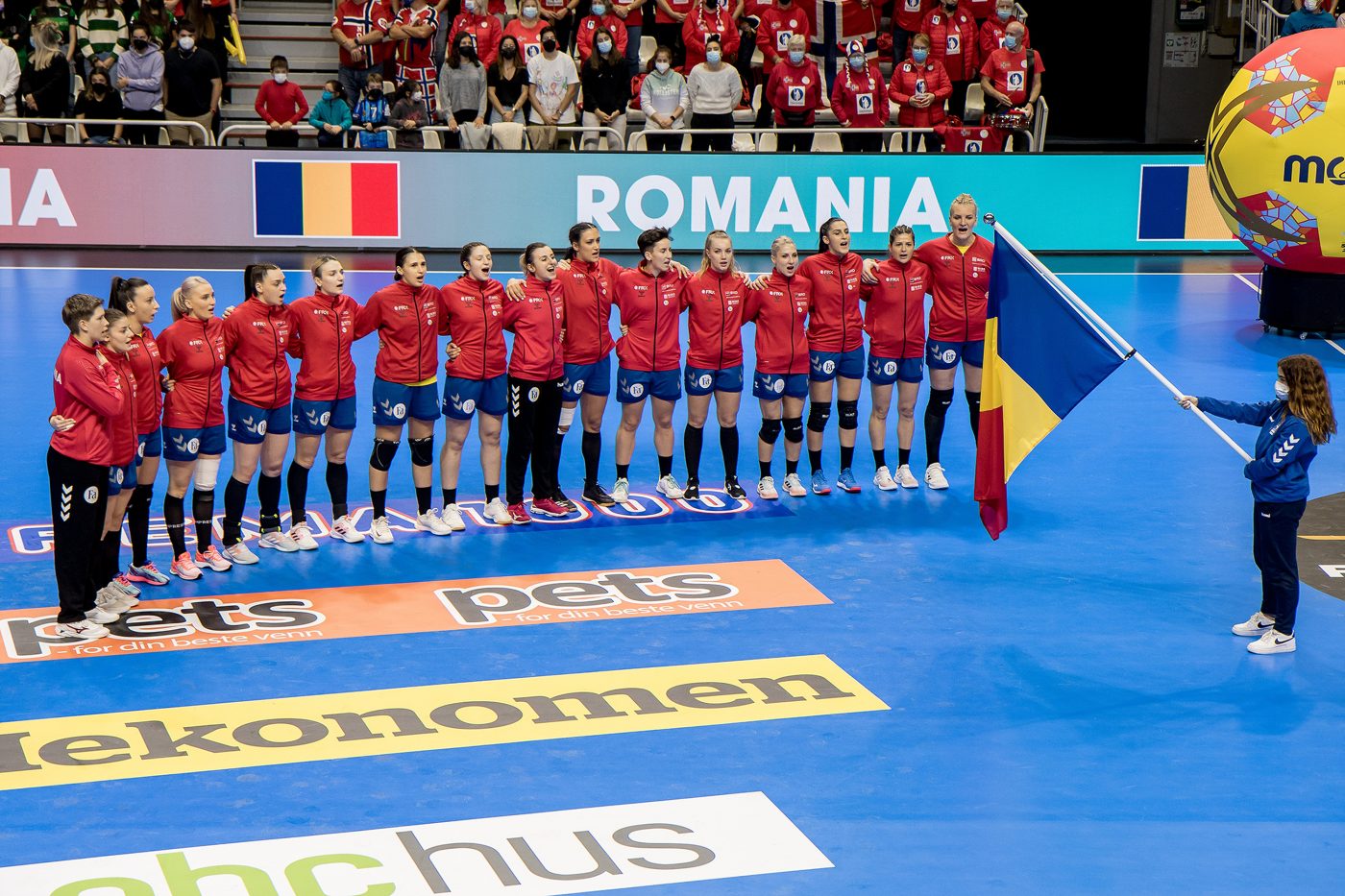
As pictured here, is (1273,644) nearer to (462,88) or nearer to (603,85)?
(603,85)

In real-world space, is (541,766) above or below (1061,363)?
below

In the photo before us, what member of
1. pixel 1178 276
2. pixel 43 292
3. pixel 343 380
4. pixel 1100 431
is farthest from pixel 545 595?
pixel 1178 276

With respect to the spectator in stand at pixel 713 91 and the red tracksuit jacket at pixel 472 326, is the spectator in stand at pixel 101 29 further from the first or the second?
the red tracksuit jacket at pixel 472 326

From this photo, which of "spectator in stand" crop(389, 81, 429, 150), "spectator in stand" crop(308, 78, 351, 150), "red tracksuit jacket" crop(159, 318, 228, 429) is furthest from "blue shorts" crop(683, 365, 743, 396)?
"spectator in stand" crop(308, 78, 351, 150)

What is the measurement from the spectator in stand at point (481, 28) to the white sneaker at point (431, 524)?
45.5 ft

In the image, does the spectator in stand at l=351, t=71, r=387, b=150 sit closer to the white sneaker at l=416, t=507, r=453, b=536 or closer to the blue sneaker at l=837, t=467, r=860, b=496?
the blue sneaker at l=837, t=467, r=860, b=496

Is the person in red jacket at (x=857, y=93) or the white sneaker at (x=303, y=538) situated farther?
the person in red jacket at (x=857, y=93)

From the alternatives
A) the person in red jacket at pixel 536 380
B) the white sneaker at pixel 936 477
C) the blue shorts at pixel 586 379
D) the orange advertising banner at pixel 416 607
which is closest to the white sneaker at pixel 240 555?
the orange advertising banner at pixel 416 607

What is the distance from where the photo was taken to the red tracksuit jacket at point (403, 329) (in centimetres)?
1086

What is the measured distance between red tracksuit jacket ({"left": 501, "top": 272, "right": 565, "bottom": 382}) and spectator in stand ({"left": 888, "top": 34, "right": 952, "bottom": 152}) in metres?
13.7

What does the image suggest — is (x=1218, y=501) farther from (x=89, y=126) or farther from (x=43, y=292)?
(x=89, y=126)

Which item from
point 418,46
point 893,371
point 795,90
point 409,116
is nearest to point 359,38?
point 418,46

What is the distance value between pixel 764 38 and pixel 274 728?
62.4ft

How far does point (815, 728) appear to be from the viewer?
796 cm
